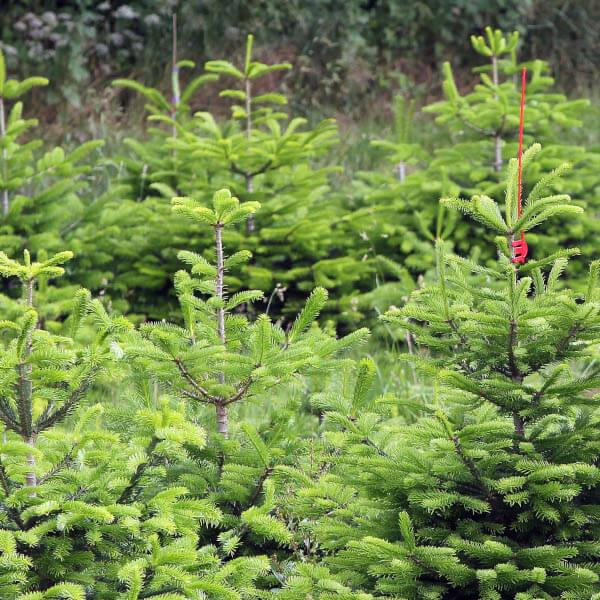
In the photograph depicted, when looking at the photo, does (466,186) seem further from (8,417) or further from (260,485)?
(8,417)

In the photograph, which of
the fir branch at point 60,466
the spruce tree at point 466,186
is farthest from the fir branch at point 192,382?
the spruce tree at point 466,186

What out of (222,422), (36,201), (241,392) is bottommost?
(222,422)

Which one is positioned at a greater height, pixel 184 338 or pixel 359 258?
pixel 184 338

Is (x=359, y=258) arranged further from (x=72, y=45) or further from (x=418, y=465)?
(x=72, y=45)

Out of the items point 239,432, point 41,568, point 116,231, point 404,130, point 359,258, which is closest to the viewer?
point 41,568

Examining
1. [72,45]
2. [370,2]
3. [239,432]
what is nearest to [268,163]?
[239,432]

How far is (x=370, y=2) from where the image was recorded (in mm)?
10156

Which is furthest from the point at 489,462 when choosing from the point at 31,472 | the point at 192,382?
the point at 31,472

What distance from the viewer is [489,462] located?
2271 millimetres

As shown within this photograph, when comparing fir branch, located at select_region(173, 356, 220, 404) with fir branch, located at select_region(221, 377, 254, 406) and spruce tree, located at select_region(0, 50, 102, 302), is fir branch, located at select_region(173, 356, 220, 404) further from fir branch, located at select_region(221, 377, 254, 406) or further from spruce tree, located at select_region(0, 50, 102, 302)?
spruce tree, located at select_region(0, 50, 102, 302)

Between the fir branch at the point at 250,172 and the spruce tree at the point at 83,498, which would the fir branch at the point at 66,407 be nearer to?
the spruce tree at the point at 83,498

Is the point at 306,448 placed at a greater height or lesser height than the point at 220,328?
lesser

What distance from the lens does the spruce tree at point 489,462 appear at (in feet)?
7.14

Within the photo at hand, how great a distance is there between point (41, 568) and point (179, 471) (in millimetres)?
519
